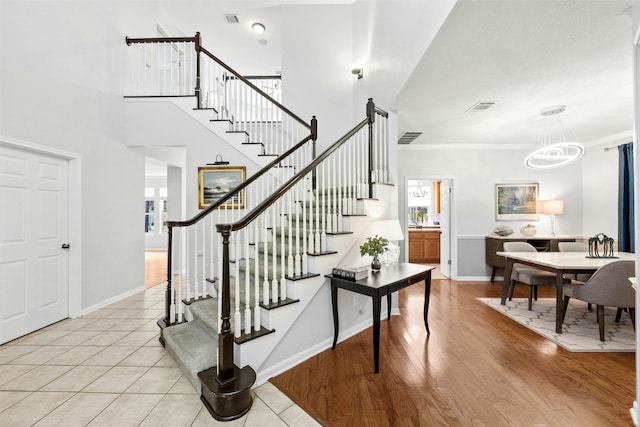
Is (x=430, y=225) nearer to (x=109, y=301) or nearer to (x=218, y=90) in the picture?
(x=218, y=90)

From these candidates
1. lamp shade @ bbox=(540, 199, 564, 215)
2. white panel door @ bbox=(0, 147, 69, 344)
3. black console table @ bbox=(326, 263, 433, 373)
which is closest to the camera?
black console table @ bbox=(326, 263, 433, 373)

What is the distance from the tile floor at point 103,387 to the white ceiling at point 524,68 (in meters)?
3.01

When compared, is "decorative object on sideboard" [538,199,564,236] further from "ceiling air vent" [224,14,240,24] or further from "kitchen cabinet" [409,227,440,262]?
"ceiling air vent" [224,14,240,24]

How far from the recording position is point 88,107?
3.56m

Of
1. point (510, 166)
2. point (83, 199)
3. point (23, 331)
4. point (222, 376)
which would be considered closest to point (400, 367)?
point (222, 376)

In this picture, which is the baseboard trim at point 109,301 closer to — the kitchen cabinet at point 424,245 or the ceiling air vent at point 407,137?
the ceiling air vent at point 407,137

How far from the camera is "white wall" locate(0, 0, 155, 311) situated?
277cm

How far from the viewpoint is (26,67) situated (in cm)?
281

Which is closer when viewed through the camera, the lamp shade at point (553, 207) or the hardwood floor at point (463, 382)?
the hardwood floor at point (463, 382)

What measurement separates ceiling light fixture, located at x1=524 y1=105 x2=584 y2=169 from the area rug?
6.63 ft

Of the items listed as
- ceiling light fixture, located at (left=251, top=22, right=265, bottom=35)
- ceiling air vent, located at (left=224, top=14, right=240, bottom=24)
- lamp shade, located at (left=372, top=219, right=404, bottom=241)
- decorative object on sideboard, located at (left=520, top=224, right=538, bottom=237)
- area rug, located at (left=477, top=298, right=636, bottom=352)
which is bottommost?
area rug, located at (left=477, top=298, right=636, bottom=352)

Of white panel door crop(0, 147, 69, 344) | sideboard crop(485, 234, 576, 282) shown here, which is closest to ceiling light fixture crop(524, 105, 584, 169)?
sideboard crop(485, 234, 576, 282)

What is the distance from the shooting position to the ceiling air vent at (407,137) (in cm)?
481

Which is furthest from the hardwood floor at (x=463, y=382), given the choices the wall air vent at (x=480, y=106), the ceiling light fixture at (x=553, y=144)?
the wall air vent at (x=480, y=106)
